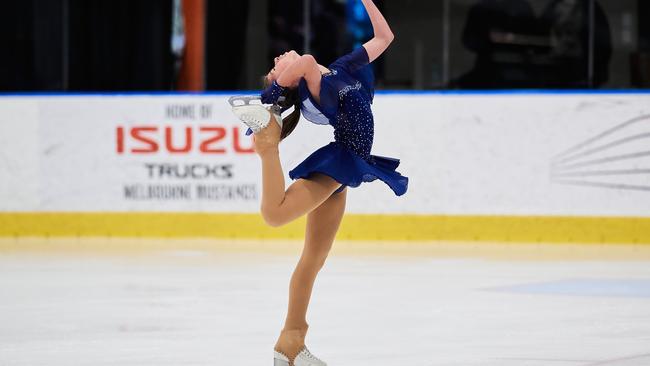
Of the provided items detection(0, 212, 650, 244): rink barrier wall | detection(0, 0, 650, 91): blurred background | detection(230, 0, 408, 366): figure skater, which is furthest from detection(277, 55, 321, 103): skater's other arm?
detection(0, 0, 650, 91): blurred background

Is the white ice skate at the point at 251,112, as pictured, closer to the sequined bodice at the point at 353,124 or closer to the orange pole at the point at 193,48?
the sequined bodice at the point at 353,124

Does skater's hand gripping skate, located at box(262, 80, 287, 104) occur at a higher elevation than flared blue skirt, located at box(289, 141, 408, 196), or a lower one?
higher

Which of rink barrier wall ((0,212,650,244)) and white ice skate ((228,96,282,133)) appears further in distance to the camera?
rink barrier wall ((0,212,650,244))

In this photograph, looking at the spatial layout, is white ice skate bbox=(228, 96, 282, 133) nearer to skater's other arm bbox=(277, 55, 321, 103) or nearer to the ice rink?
skater's other arm bbox=(277, 55, 321, 103)

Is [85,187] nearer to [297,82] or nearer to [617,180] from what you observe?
[617,180]

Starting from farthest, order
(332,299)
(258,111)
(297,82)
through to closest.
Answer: (332,299) → (297,82) → (258,111)

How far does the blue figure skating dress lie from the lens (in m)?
4.33

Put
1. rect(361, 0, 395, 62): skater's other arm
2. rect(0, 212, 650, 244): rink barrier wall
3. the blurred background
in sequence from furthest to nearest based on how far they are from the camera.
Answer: the blurred background < rect(0, 212, 650, 244): rink barrier wall < rect(361, 0, 395, 62): skater's other arm

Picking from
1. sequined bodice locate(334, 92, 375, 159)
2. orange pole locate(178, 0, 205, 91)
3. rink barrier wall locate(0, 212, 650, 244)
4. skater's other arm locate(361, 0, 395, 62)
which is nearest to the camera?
sequined bodice locate(334, 92, 375, 159)

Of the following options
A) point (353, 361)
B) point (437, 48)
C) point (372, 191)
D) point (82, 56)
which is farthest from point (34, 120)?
point (353, 361)

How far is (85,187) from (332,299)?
Answer: 4355mm

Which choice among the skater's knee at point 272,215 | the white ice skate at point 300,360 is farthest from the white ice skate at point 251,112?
the white ice skate at point 300,360

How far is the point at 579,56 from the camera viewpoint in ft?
39.2

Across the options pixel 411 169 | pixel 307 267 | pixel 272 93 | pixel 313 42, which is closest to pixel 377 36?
pixel 272 93
